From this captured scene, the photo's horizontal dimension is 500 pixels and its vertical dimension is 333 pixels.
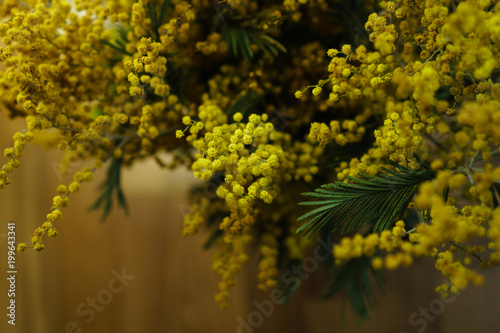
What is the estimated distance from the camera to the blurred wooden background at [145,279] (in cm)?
68

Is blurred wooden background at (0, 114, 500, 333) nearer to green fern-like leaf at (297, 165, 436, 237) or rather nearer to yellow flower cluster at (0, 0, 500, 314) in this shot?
yellow flower cluster at (0, 0, 500, 314)

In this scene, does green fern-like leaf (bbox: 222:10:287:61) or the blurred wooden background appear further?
the blurred wooden background

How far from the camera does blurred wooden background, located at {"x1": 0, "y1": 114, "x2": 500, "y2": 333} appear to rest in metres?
0.68

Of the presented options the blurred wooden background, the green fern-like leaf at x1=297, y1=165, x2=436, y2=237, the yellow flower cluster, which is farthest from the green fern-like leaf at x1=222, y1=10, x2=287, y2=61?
the blurred wooden background

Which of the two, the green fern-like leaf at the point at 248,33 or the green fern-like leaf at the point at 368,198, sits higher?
the green fern-like leaf at the point at 248,33

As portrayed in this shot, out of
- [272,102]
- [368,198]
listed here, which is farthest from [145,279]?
[368,198]

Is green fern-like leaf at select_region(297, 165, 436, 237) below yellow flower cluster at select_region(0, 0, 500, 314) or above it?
below

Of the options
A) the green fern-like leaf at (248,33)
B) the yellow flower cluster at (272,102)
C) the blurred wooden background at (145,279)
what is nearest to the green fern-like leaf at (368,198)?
the yellow flower cluster at (272,102)

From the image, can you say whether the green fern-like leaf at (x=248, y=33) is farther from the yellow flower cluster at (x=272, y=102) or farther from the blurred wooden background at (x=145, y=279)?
the blurred wooden background at (x=145, y=279)

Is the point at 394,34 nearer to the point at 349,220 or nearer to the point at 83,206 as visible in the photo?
the point at 349,220

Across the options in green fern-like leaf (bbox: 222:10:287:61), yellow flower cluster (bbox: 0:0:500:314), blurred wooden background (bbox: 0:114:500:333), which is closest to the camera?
yellow flower cluster (bbox: 0:0:500:314)

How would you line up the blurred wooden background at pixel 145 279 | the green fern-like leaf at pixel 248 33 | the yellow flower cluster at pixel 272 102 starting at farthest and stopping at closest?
the blurred wooden background at pixel 145 279 → the green fern-like leaf at pixel 248 33 → the yellow flower cluster at pixel 272 102

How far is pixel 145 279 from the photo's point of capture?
0.81 meters

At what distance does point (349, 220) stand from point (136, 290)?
1.96ft
